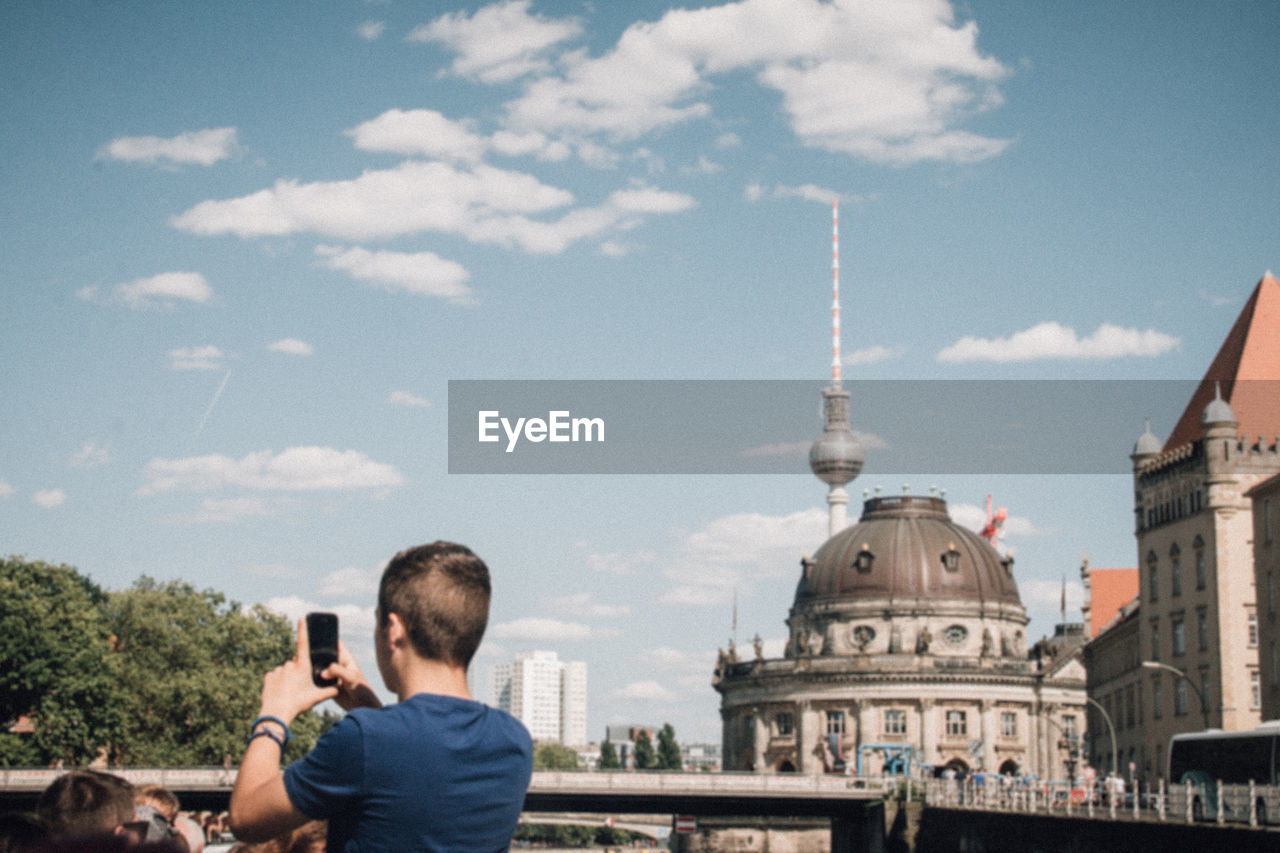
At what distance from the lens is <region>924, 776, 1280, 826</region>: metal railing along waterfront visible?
36.6 metres

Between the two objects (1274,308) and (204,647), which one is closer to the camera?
(1274,308)

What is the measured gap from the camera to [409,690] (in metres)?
5.10

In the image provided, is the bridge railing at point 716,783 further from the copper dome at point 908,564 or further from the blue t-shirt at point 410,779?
the blue t-shirt at point 410,779

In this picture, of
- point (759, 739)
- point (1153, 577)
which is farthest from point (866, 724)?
point (1153, 577)

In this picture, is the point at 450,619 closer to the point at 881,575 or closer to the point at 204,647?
the point at 204,647

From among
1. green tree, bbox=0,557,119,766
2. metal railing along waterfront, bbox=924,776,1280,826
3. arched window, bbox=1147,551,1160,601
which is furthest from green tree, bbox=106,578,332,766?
arched window, bbox=1147,551,1160,601

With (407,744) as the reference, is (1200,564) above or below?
above

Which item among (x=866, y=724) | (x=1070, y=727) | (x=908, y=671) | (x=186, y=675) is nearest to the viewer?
(x=186, y=675)

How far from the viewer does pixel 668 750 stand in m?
194

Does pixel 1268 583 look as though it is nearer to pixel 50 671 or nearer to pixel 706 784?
pixel 706 784

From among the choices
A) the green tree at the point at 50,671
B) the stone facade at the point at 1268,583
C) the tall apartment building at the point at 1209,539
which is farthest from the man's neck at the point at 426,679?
the green tree at the point at 50,671

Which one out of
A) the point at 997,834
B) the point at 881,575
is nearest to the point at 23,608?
the point at 997,834

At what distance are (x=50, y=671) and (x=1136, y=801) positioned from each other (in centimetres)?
4780

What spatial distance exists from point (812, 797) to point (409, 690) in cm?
7588
